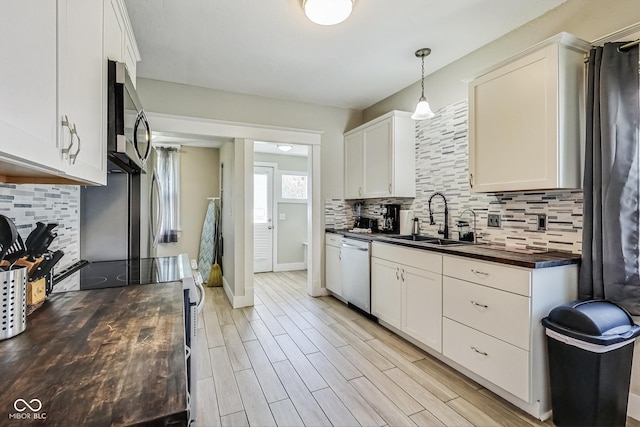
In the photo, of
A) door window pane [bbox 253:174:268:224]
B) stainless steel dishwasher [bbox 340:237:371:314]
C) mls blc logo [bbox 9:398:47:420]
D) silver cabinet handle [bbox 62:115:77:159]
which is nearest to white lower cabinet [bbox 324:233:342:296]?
stainless steel dishwasher [bbox 340:237:371:314]

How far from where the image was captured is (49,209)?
1.57 metres

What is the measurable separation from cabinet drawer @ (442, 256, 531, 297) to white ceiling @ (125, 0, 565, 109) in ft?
5.73

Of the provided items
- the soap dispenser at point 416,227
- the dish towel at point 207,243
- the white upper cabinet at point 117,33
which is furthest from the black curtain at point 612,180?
the dish towel at point 207,243

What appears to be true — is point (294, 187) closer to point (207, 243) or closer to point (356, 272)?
point (207, 243)

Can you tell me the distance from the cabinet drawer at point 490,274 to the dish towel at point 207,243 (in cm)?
378

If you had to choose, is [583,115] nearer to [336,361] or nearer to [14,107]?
[336,361]

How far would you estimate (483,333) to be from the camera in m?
1.98

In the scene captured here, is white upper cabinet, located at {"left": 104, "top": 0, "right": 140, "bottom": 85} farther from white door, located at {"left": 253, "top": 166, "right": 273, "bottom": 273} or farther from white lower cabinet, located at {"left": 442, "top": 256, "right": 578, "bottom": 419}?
white door, located at {"left": 253, "top": 166, "right": 273, "bottom": 273}

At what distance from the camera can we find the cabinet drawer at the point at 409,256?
2.37 metres

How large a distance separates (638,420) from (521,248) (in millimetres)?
1100

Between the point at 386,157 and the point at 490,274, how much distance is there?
1.83 metres

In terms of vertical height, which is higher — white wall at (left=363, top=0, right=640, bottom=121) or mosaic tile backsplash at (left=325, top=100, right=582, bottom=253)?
white wall at (left=363, top=0, right=640, bottom=121)

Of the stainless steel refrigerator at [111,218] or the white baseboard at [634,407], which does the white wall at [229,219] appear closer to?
the stainless steel refrigerator at [111,218]

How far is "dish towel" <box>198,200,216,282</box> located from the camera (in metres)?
4.94
